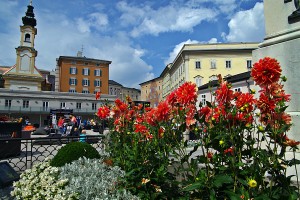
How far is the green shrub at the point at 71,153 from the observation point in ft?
13.9

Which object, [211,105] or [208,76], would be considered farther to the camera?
[208,76]

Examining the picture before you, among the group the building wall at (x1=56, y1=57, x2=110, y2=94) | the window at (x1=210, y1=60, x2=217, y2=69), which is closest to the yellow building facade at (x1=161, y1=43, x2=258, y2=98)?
the window at (x1=210, y1=60, x2=217, y2=69)

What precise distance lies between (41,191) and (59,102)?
4994 centimetres

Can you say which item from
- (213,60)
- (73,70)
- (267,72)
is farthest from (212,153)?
(73,70)

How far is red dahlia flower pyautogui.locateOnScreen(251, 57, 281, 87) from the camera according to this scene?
1740 millimetres

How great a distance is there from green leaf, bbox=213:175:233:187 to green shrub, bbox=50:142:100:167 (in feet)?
10.7

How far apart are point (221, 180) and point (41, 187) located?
2.50 metres

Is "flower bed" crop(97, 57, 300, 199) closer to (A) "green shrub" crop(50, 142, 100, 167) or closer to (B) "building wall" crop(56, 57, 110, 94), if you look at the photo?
(A) "green shrub" crop(50, 142, 100, 167)

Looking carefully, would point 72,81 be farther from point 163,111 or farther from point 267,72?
point 267,72

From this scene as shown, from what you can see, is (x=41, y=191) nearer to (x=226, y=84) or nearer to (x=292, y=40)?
(x=226, y=84)

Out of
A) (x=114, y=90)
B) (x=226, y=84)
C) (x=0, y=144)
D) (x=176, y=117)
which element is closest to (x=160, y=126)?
(x=176, y=117)

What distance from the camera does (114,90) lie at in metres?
96.5

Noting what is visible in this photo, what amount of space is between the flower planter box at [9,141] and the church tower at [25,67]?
1781 inches

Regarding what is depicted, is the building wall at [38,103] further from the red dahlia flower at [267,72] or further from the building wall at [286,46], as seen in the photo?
the red dahlia flower at [267,72]
